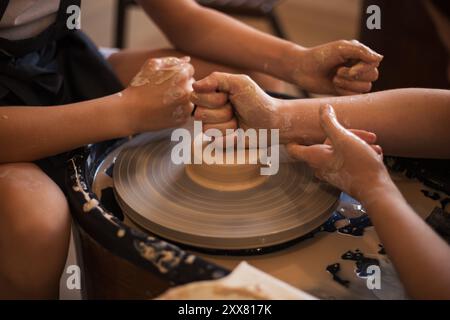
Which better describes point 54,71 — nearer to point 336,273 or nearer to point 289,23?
point 336,273

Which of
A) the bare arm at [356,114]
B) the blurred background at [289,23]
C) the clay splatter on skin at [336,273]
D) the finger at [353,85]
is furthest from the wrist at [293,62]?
the blurred background at [289,23]

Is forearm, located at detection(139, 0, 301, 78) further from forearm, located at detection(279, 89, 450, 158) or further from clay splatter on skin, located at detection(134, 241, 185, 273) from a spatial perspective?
clay splatter on skin, located at detection(134, 241, 185, 273)

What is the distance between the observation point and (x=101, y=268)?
942mm

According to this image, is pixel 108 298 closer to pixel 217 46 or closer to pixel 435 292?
pixel 435 292

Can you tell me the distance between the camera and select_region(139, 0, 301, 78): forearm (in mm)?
1355

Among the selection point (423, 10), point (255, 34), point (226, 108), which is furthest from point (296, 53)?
point (423, 10)

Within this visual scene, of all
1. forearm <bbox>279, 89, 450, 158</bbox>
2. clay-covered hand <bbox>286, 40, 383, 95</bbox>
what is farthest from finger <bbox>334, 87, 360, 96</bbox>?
forearm <bbox>279, 89, 450, 158</bbox>

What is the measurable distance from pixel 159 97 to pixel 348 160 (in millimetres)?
383

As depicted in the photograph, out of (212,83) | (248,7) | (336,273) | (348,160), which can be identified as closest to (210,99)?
(212,83)

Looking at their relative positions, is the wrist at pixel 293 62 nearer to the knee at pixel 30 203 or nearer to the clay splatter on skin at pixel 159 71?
the clay splatter on skin at pixel 159 71

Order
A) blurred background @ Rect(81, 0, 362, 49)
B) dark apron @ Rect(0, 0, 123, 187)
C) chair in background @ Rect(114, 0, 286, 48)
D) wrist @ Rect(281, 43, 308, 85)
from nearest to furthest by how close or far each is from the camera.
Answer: dark apron @ Rect(0, 0, 123, 187) → wrist @ Rect(281, 43, 308, 85) → chair in background @ Rect(114, 0, 286, 48) → blurred background @ Rect(81, 0, 362, 49)

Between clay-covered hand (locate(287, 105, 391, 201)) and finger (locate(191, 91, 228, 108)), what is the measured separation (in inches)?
7.0

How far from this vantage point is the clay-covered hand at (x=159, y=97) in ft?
3.55

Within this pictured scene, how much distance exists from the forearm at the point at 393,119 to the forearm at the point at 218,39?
10.7 inches
